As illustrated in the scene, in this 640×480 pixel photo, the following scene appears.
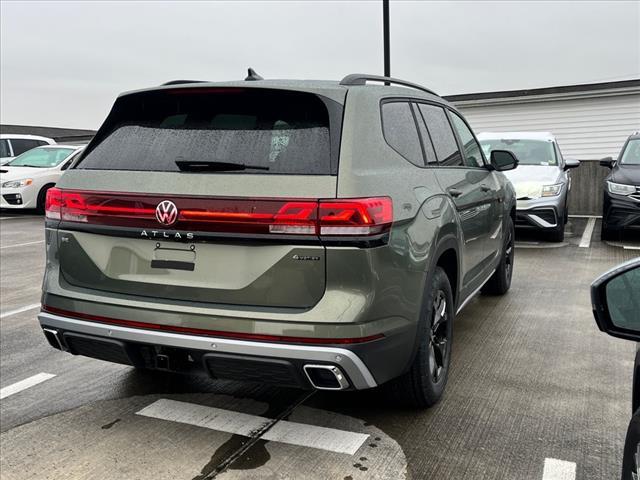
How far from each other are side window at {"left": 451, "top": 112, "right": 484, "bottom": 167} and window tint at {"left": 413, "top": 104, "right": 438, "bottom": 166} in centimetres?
78

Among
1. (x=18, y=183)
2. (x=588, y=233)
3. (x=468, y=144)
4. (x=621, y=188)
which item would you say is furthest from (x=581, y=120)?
(x=468, y=144)

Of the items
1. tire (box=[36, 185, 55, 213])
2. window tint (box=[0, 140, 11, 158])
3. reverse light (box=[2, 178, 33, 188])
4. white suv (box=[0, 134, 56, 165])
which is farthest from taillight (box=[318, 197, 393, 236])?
window tint (box=[0, 140, 11, 158])

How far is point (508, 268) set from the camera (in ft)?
21.2

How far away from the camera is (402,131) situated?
342 cm

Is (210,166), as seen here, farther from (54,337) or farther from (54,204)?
(54,337)

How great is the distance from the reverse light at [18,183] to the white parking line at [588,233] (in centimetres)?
1164

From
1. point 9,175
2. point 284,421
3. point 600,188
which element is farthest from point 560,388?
point 9,175

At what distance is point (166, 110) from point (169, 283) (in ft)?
2.94

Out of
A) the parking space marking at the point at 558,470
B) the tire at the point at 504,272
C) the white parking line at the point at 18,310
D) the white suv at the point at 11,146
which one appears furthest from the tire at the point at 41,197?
the parking space marking at the point at 558,470

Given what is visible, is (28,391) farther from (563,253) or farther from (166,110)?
(563,253)

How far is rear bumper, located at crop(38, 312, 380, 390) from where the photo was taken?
2.68 meters

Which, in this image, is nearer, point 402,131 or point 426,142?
point 402,131

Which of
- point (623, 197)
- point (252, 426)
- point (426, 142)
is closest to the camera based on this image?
point (252, 426)

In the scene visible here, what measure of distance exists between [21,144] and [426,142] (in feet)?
57.0
